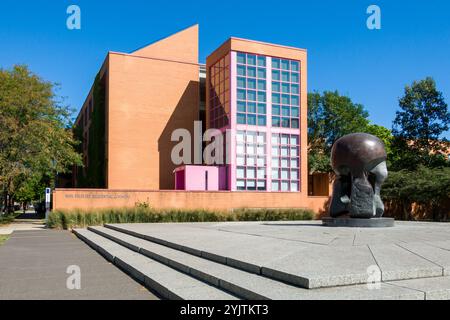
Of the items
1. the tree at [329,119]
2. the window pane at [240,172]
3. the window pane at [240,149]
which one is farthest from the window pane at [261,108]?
the tree at [329,119]

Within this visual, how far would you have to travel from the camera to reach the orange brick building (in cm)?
3519

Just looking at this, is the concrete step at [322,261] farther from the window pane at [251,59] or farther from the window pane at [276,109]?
the window pane at [251,59]

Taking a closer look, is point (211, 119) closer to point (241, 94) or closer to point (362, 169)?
point (241, 94)

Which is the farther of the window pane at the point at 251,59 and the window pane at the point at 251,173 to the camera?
the window pane at the point at 251,59

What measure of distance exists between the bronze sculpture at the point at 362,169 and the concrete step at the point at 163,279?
345 inches

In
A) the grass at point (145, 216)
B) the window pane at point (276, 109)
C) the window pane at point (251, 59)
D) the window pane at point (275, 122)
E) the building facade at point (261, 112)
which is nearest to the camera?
the grass at point (145, 216)

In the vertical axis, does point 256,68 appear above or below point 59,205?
above

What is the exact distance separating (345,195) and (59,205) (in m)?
17.5

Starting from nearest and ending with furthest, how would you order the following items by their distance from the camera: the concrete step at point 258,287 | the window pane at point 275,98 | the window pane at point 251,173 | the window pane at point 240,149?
the concrete step at point 258,287, the window pane at point 240,149, the window pane at point 251,173, the window pane at point 275,98

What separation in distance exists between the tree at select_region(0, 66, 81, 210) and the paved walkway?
1657 cm

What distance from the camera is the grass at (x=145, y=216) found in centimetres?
2381

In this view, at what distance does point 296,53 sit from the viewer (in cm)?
3816
